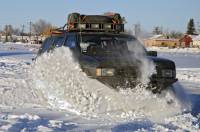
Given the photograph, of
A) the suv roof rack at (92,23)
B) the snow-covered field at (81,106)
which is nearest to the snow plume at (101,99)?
the snow-covered field at (81,106)

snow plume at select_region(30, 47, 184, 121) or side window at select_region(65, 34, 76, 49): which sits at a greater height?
side window at select_region(65, 34, 76, 49)

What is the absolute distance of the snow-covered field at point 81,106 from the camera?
6578mm

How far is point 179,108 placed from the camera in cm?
803

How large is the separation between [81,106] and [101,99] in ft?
1.33

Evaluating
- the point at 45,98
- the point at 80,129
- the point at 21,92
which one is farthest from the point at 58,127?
the point at 21,92

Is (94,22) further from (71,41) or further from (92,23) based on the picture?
(71,41)

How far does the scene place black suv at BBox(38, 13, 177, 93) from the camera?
7855mm

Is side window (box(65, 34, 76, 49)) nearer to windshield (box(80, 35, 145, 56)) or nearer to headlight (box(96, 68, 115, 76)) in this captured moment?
windshield (box(80, 35, 145, 56))

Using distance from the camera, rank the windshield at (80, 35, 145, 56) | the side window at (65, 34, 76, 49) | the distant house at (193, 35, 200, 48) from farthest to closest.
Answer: the distant house at (193, 35, 200, 48), the side window at (65, 34, 76, 49), the windshield at (80, 35, 145, 56)

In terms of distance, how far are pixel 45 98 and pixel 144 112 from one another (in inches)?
97.1

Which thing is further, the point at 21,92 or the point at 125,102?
the point at 21,92

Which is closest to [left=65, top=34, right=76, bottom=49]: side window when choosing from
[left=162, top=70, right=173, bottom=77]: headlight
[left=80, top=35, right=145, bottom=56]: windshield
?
[left=80, top=35, right=145, bottom=56]: windshield

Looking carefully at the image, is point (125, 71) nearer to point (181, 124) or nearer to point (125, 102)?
point (125, 102)

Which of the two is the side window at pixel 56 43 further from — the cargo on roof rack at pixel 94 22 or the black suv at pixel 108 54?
the cargo on roof rack at pixel 94 22
